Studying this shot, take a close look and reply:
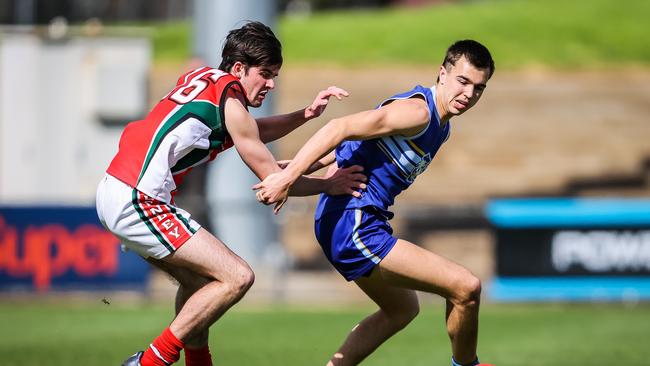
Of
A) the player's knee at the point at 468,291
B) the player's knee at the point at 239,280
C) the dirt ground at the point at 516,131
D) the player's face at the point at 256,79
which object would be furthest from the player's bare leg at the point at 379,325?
the dirt ground at the point at 516,131

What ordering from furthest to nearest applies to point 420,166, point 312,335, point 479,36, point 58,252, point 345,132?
point 479,36, point 58,252, point 312,335, point 420,166, point 345,132

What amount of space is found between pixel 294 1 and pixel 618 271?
39186 millimetres

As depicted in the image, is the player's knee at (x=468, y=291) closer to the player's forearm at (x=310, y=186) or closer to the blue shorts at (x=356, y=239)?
the blue shorts at (x=356, y=239)

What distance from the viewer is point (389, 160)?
7035mm

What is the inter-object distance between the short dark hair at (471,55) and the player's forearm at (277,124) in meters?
1.13

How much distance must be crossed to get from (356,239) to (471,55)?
1.39 metres

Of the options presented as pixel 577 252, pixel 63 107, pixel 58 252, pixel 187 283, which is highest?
pixel 187 283

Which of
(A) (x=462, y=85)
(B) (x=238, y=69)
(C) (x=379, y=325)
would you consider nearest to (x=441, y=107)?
(A) (x=462, y=85)

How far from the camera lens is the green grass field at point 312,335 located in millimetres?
10117

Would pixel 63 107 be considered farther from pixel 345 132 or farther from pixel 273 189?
pixel 345 132

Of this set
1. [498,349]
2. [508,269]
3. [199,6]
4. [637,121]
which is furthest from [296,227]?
[637,121]

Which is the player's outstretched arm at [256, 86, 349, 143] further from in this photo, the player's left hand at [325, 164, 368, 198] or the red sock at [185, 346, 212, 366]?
the red sock at [185, 346, 212, 366]

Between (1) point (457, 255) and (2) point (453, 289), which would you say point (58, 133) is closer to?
(1) point (457, 255)

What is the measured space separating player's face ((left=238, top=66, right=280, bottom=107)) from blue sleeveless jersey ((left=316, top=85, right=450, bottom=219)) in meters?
0.72
